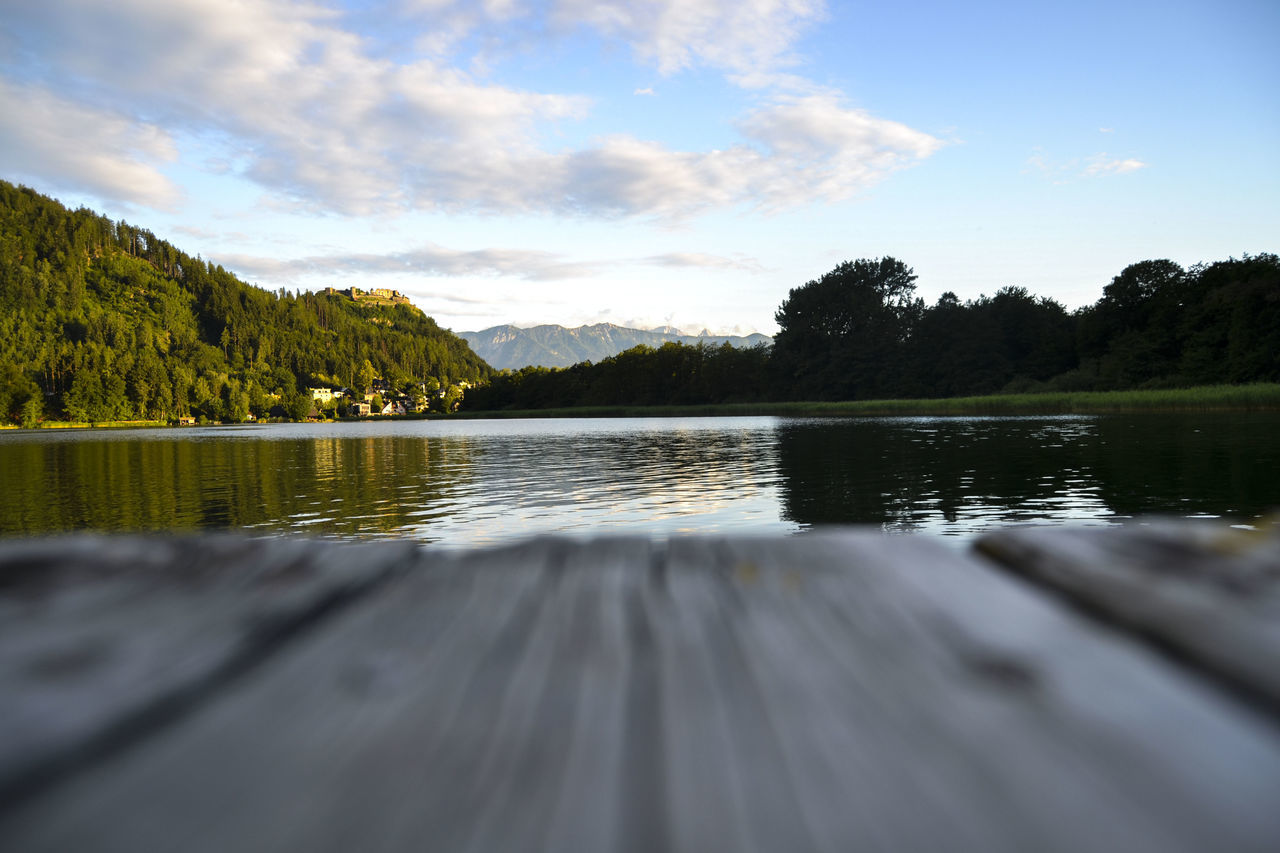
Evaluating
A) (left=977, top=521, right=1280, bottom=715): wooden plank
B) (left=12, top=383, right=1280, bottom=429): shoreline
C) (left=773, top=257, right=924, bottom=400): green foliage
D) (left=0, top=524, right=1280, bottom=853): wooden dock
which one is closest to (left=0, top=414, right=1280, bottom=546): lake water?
(left=977, top=521, right=1280, bottom=715): wooden plank

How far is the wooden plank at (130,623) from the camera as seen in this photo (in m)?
2.97

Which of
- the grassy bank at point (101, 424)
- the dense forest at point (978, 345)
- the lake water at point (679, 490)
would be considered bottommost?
the lake water at point (679, 490)

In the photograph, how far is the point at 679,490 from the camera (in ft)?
50.4

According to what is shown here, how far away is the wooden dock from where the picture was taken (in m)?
2.28

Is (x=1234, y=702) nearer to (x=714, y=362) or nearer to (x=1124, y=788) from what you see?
(x=1124, y=788)

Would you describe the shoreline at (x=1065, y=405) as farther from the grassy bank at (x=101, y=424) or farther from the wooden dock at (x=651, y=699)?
the grassy bank at (x=101, y=424)

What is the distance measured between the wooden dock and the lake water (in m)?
4.86

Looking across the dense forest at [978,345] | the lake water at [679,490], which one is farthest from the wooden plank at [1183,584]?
the dense forest at [978,345]

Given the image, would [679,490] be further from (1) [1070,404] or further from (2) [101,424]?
(2) [101,424]

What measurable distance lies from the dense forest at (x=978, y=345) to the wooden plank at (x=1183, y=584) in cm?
6699

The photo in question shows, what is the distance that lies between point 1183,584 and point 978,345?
85844 mm

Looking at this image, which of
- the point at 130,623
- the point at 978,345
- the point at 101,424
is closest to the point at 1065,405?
the point at 978,345

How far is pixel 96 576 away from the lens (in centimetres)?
491

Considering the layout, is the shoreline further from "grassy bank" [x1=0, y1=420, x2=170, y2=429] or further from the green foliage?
"grassy bank" [x1=0, y1=420, x2=170, y2=429]
